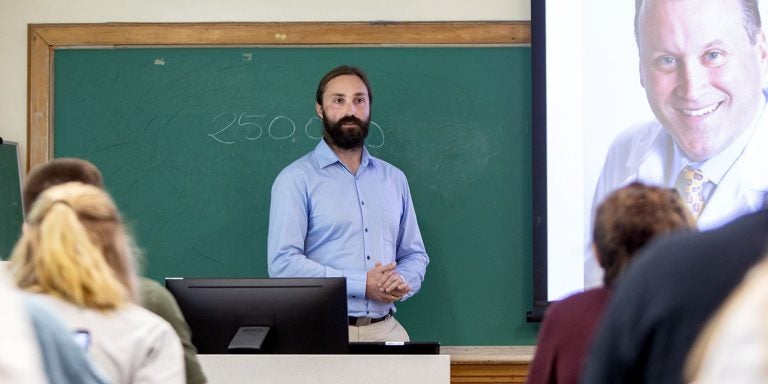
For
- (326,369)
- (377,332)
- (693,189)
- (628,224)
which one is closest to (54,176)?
(326,369)

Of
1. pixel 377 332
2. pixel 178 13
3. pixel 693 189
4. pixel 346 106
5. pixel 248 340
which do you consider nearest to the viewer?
pixel 248 340

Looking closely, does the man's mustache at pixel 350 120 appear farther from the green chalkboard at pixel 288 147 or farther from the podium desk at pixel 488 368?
the podium desk at pixel 488 368

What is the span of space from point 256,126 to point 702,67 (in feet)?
6.57

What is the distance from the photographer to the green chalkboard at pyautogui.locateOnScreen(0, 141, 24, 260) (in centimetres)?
510

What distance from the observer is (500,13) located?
17.1ft

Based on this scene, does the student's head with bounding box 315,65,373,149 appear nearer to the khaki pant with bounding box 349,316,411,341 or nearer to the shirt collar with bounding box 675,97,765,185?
the khaki pant with bounding box 349,316,411,341

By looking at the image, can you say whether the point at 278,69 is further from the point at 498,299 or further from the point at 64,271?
the point at 64,271

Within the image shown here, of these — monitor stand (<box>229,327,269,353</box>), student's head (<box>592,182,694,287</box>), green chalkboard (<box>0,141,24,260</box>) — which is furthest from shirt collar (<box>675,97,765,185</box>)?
green chalkboard (<box>0,141,24,260</box>)

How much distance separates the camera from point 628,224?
2.25 m

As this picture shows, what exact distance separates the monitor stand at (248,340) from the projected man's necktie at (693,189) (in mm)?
2190

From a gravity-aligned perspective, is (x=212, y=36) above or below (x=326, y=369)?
above

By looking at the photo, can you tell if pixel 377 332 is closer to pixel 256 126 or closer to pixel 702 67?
pixel 256 126

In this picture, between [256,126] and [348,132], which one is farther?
[256,126]

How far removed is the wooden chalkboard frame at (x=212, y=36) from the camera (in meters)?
5.20
